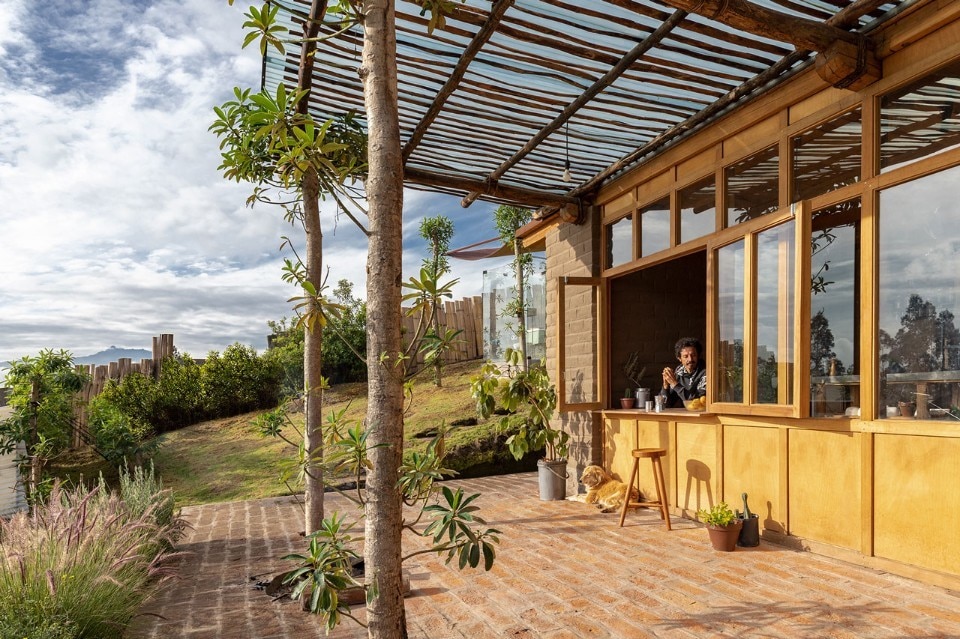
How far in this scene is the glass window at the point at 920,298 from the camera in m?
3.59

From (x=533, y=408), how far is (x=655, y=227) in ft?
7.28

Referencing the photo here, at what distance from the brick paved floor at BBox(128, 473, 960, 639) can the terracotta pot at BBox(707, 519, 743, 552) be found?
69 mm

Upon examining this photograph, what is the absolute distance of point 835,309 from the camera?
426 cm

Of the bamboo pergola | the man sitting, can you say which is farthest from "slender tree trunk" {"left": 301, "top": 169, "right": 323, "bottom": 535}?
the man sitting

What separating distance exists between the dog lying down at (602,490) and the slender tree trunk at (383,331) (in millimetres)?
4245

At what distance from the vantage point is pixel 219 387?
13750 mm

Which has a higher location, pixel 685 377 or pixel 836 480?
pixel 685 377

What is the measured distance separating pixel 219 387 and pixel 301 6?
11215mm

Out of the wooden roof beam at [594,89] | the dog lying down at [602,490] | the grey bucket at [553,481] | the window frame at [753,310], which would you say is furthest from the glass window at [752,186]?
the grey bucket at [553,481]

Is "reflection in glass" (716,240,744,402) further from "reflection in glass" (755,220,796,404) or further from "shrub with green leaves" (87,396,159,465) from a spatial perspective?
"shrub with green leaves" (87,396,159,465)

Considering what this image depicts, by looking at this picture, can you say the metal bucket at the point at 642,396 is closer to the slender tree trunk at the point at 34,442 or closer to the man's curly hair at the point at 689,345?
the man's curly hair at the point at 689,345

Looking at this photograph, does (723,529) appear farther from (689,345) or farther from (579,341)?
(579,341)

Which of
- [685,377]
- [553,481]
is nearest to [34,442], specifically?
[553,481]

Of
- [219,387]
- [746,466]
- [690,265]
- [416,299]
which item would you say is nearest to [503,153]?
[690,265]
